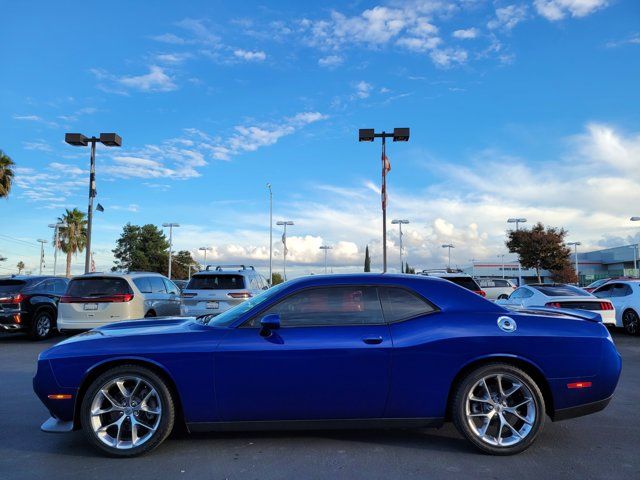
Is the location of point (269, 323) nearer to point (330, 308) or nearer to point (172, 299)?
point (330, 308)

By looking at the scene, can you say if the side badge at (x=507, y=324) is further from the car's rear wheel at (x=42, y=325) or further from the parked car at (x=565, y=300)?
the car's rear wheel at (x=42, y=325)

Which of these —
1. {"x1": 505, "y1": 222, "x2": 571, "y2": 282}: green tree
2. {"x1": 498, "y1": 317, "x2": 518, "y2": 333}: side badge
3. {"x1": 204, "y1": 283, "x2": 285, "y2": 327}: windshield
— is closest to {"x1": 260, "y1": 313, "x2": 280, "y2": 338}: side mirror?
{"x1": 204, "y1": 283, "x2": 285, "y2": 327}: windshield

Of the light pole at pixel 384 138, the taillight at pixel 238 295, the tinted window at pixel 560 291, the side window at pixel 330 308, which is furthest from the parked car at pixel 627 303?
the side window at pixel 330 308

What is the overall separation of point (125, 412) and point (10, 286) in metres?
9.67

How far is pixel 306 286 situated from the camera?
14.5 ft

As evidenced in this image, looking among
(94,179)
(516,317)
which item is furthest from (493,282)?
(516,317)

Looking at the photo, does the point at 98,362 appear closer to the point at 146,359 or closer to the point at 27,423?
the point at 146,359

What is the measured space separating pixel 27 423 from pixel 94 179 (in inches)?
660

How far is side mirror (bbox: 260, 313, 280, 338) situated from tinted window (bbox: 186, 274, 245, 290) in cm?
696

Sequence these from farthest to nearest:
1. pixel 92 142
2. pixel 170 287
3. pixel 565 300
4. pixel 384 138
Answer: pixel 92 142
pixel 384 138
pixel 170 287
pixel 565 300

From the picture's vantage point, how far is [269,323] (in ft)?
13.3

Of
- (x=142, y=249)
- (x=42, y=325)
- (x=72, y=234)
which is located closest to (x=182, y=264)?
(x=142, y=249)

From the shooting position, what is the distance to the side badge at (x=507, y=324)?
4227mm

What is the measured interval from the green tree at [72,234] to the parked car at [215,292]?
46.2m
